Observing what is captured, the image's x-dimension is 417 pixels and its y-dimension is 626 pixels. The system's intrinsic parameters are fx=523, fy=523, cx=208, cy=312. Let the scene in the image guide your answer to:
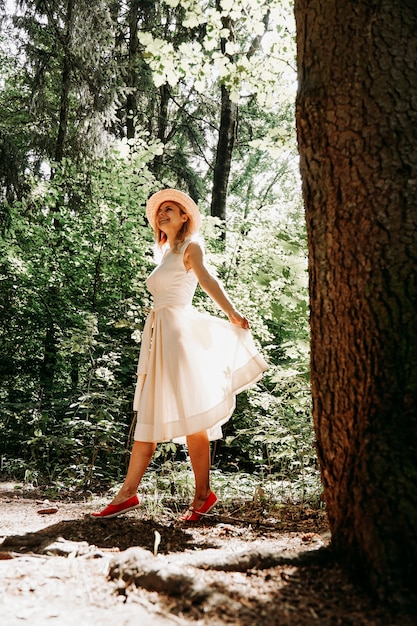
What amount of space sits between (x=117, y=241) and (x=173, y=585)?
22.3 ft

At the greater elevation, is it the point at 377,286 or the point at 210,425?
the point at 377,286

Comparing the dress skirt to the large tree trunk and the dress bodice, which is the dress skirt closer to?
the dress bodice

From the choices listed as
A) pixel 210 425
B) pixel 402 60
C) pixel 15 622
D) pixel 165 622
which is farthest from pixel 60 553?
pixel 402 60

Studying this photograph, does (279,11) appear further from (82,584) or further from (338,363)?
(82,584)

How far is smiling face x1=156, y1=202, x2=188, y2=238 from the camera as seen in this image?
411 centimetres

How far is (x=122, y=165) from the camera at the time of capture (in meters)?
9.23

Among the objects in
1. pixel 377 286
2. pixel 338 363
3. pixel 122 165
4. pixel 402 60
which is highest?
pixel 122 165

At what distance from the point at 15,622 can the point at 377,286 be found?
5.77 ft

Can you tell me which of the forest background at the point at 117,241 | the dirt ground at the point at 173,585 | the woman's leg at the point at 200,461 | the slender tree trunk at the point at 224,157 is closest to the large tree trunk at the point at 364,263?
the dirt ground at the point at 173,585

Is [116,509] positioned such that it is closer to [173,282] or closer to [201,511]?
[201,511]

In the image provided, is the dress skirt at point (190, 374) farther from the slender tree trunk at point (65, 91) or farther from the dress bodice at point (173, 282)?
the slender tree trunk at point (65, 91)

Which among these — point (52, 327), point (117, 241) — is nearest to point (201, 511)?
point (52, 327)

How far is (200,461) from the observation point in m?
3.74

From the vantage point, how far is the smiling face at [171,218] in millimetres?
4105
